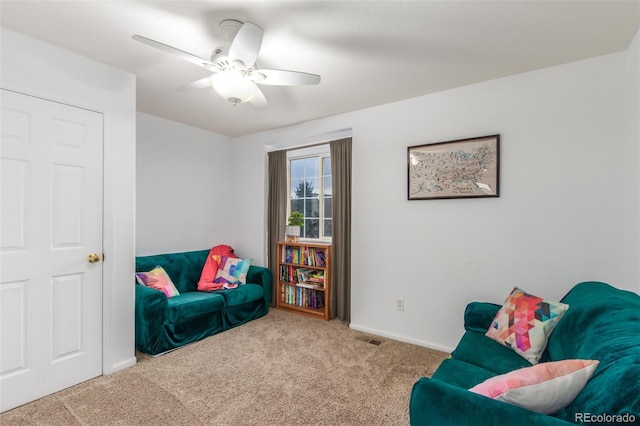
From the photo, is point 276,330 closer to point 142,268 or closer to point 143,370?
point 143,370

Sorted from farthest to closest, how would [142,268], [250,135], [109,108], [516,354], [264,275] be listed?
[250,135] → [264,275] → [142,268] → [109,108] → [516,354]

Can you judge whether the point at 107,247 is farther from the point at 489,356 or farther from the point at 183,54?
the point at 489,356

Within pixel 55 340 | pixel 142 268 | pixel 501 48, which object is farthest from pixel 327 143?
pixel 55 340

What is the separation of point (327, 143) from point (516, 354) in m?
2.90

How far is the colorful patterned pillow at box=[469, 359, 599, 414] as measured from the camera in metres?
1.01

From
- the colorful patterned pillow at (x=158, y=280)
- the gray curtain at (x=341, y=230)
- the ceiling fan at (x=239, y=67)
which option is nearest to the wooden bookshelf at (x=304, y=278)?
the gray curtain at (x=341, y=230)

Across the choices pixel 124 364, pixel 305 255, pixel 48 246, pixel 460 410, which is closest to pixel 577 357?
pixel 460 410

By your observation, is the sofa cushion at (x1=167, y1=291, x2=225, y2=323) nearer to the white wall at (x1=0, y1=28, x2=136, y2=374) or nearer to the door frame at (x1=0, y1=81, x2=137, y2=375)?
the white wall at (x1=0, y1=28, x2=136, y2=374)

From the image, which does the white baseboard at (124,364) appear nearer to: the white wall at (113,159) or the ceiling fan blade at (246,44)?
the white wall at (113,159)

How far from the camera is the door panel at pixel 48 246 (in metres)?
1.99

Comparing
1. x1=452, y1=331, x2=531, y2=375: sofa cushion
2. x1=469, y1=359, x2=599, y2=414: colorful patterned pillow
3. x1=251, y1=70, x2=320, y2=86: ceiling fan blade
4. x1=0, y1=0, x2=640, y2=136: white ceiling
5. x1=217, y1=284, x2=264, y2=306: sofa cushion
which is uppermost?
x1=0, y1=0, x2=640, y2=136: white ceiling

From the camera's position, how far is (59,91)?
2.19 metres

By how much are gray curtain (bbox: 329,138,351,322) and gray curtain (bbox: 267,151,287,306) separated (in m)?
0.82

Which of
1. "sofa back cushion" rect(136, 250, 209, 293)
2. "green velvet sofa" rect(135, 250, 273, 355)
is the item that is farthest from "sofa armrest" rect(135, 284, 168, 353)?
"sofa back cushion" rect(136, 250, 209, 293)
